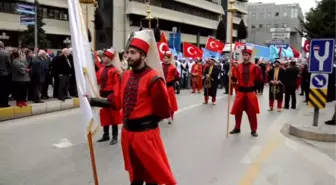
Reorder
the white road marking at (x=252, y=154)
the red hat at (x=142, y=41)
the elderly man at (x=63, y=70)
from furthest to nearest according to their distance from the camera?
the elderly man at (x=63, y=70) < the white road marking at (x=252, y=154) < the red hat at (x=142, y=41)

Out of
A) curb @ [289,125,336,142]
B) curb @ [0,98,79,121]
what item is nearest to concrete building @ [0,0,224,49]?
curb @ [0,98,79,121]

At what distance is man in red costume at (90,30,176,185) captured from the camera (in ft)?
13.4

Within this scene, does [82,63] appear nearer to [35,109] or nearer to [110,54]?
[110,54]

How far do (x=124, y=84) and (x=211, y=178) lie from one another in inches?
92.0

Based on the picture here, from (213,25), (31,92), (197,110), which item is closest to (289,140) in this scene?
Answer: (197,110)

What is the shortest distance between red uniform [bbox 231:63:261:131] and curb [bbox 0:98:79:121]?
19.4ft

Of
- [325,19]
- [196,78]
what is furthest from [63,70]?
[325,19]

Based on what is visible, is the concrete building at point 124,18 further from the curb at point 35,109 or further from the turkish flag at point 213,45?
the curb at point 35,109

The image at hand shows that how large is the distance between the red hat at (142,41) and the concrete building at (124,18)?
17132 millimetres

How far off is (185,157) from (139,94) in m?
3.23

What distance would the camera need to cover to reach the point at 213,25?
71.1 m

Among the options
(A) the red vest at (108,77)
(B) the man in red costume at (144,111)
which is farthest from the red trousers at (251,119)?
(B) the man in red costume at (144,111)

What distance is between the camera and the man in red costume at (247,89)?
30.6ft

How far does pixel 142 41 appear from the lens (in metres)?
4.11
